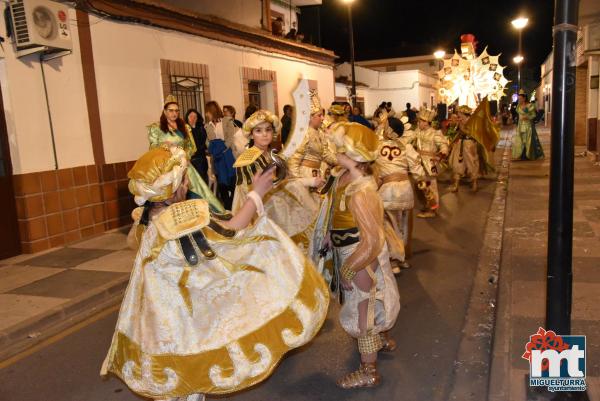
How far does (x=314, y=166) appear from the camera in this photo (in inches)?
237

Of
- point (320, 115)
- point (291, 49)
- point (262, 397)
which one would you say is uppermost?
point (291, 49)

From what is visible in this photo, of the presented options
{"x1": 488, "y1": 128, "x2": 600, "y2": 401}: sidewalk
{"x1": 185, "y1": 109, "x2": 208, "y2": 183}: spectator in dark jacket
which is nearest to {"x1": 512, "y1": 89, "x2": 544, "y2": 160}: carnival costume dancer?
{"x1": 488, "y1": 128, "x2": 600, "y2": 401}: sidewalk

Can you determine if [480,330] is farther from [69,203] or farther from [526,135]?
[526,135]

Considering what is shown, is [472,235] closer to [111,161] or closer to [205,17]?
[111,161]

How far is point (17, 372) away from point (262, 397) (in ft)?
6.97

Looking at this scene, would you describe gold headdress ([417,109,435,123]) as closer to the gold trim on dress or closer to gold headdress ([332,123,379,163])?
gold headdress ([332,123,379,163])

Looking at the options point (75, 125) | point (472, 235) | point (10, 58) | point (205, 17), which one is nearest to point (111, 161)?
point (75, 125)

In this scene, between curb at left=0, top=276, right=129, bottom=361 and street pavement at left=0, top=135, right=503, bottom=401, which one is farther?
curb at left=0, top=276, right=129, bottom=361

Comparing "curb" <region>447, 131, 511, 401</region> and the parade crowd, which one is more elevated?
the parade crowd

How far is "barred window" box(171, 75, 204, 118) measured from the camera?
1110 centimetres

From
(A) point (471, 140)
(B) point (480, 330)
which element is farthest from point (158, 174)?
(A) point (471, 140)

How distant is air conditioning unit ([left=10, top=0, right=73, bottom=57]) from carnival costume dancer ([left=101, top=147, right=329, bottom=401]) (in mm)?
5815

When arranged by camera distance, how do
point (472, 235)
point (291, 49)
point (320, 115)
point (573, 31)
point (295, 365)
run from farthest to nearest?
1. point (291, 49)
2. point (472, 235)
3. point (320, 115)
4. point (295, 365)
5. point (573, 31)
